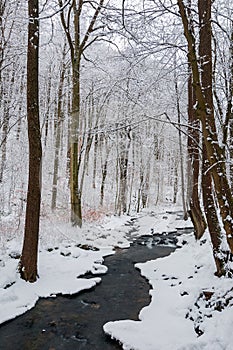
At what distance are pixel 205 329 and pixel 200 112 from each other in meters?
2.95

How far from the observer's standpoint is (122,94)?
44.5 feet

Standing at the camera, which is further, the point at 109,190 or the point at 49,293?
the point at 109,190

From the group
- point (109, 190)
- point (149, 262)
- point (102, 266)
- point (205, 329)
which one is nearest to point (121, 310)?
point (205, 329)

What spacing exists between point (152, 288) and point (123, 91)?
5.88m

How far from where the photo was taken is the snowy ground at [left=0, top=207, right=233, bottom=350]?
441 centimetres

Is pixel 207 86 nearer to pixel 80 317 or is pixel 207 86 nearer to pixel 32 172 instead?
pixel 32 172

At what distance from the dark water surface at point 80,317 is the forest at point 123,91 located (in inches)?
49.0

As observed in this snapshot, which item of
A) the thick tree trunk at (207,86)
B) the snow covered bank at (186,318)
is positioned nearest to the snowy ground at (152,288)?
the snow covered bank at (186,318)

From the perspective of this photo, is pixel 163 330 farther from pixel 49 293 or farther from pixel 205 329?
pixel 49 293

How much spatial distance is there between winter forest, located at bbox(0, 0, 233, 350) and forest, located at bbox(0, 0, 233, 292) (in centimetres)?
3

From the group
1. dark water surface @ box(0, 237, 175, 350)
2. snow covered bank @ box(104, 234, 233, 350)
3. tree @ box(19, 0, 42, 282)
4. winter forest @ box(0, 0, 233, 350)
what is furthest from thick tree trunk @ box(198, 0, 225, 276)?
tree @ box(19, 0, 42, 282)

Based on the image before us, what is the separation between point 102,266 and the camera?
862cm

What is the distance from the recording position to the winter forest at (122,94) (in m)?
4.92

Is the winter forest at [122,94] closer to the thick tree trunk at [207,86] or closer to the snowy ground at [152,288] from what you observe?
the thick tree trunk at [207,86]
